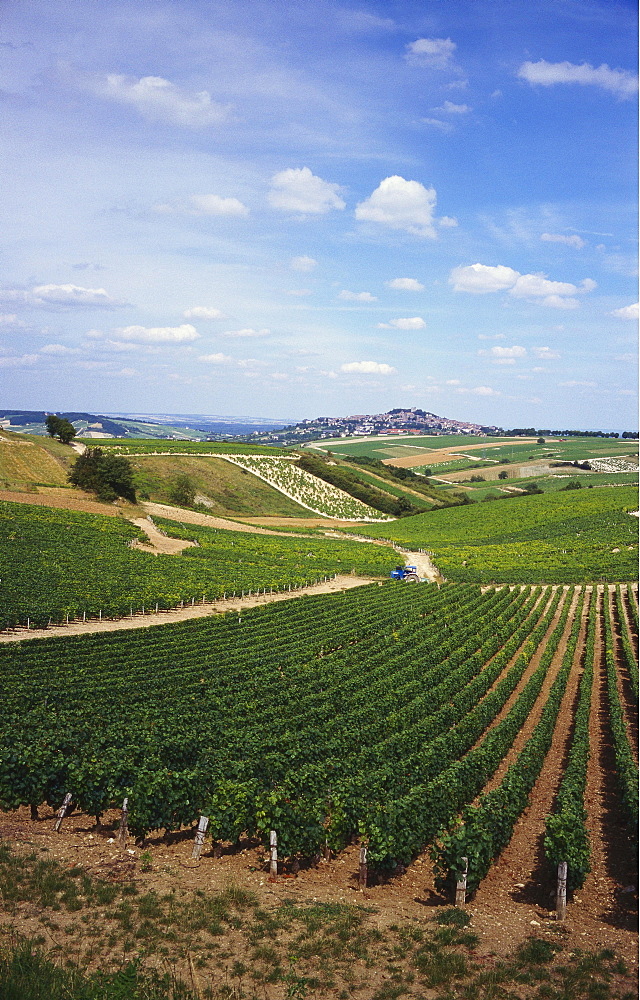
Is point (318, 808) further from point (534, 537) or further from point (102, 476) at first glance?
point (534, 537)

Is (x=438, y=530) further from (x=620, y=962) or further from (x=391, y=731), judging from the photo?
(x=620, y=962)

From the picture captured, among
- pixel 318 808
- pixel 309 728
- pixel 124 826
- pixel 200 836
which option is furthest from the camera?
pixel 309 728

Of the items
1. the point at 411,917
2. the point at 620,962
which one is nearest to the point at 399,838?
the point at 411,917

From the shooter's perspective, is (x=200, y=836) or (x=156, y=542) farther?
(x=156, y=542)

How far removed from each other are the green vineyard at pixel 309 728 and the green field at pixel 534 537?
31.6 metres

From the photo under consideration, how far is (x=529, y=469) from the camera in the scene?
19288 cm

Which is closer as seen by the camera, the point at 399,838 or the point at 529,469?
the point at 399,838

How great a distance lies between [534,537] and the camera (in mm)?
110062

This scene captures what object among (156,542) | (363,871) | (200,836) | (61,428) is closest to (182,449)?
(61,428)

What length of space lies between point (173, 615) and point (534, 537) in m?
74.3

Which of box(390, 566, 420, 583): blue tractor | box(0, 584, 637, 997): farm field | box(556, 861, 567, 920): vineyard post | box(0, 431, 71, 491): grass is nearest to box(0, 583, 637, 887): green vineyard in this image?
box(0, 584, 637, 997): farm field

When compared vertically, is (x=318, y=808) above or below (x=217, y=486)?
below

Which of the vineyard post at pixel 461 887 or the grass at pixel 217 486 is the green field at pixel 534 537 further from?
the vineyard post at pixel 461 887

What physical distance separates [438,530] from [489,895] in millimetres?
107943
